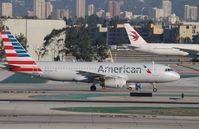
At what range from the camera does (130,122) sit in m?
46.0

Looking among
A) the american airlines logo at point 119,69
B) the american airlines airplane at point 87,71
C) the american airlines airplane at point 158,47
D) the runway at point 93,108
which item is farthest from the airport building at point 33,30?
the american airlines logo at point 119,69

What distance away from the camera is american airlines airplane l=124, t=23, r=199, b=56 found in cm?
15888

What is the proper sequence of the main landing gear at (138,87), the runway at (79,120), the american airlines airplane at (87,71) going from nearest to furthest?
the runway at (79,120), the american airlines airplane at (87,71), the main landing gear at (138,87)

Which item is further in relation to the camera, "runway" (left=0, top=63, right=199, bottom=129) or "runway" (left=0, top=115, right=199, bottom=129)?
"runway" (left=0, top=63, right=199, bottom=129)

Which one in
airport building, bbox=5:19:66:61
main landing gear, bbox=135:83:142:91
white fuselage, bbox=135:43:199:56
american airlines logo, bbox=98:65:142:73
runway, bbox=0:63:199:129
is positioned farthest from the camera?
white fuselage, bbox=135:43:199:56

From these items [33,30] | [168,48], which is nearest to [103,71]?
[33,30]

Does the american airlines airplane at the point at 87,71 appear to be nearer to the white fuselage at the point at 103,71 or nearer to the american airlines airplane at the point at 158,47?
the white fuselage at the point at 103,71

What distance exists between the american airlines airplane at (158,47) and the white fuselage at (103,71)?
3357 inches

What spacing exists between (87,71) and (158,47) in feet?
306

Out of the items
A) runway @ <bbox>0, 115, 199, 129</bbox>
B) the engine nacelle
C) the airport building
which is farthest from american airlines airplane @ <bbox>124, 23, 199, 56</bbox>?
runway @ <bbox>0, 115, 199, 129</bbox>

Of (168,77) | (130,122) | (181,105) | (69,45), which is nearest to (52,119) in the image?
(130,122)

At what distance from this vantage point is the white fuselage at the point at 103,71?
2795 inches

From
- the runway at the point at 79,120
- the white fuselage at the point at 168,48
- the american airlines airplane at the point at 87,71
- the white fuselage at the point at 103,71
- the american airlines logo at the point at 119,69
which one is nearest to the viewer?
the runway at the point at 79,120

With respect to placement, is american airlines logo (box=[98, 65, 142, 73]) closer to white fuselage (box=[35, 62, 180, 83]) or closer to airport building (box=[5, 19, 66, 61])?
white fuselage (box=[35, 62, 180, 83])
